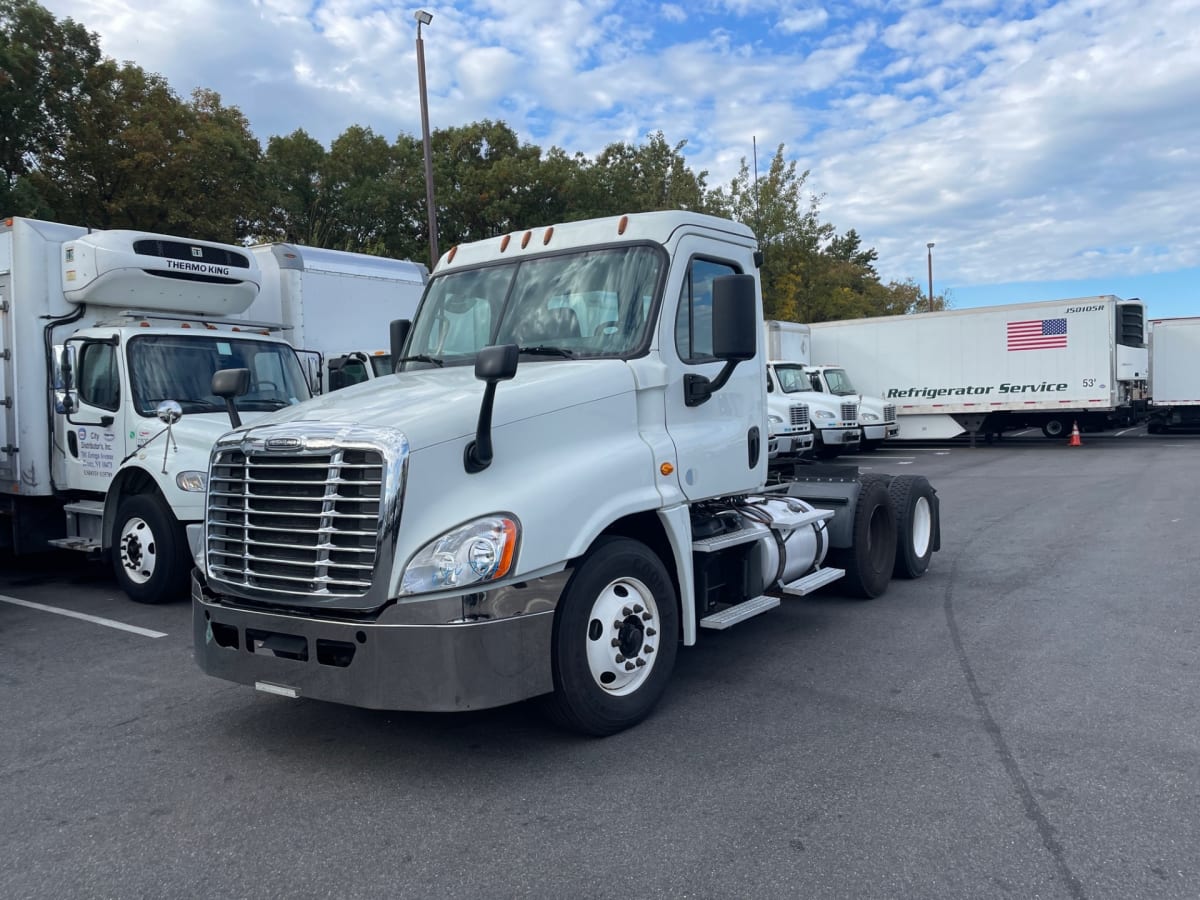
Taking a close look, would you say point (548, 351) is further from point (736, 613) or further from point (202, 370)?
point (202, 370)

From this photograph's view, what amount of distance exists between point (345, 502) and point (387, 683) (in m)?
0.78

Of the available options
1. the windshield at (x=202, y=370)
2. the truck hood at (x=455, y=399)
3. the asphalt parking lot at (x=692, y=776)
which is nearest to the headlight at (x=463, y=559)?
the truck hood at (x=455, y=399)

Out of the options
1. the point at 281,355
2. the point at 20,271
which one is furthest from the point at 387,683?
the point at 20,271

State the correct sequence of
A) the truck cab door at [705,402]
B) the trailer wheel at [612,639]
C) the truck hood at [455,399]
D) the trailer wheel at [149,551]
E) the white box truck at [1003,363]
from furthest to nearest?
the white box truck at [1003,363] → the trailer wheel at [149,551] → the truck cab door at [705,402] → the trailer wheel at [612,639] → the truck hood at [455,399]

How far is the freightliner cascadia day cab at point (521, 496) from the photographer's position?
3984mm

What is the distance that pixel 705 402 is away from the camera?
538cm

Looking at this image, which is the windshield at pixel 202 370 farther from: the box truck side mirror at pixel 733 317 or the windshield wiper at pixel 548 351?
the box truck side mirror at pixel 733 317

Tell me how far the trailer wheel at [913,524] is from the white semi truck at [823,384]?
1168cm

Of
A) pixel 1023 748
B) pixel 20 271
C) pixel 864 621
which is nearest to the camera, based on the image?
pixel 1023 748

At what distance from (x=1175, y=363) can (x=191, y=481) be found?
1018 inches

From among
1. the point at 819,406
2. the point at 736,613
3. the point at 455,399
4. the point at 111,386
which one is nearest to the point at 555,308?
the point at 455,399

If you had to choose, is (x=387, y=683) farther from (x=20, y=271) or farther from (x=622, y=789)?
(x=20, y=271)

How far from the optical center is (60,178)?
2212cm

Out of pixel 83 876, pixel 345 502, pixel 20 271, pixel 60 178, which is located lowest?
pixel 83 876
